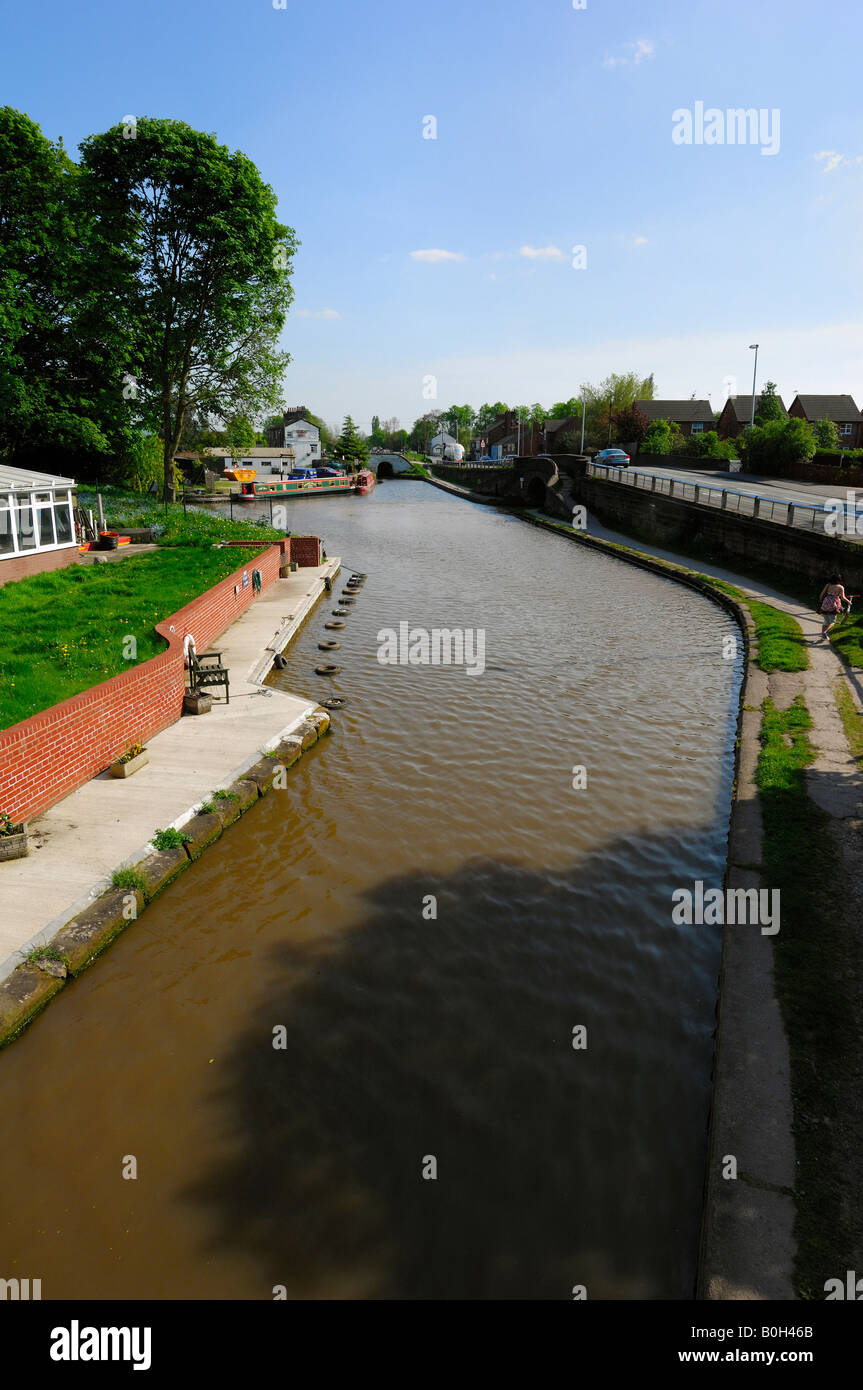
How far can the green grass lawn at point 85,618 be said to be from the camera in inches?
451

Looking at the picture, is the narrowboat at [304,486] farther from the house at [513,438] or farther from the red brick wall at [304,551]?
the red brick wall at [304,551]

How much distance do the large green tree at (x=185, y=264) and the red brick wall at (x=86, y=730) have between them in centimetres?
2580

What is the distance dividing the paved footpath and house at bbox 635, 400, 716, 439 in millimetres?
82623

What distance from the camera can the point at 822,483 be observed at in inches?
1791

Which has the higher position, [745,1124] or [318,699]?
[318,699]

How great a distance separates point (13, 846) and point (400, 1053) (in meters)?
4.97

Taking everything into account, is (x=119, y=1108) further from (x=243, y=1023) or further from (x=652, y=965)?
(x=652, y=965)

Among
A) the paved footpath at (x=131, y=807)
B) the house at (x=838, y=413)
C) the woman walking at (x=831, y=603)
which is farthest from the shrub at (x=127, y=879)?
the house at (x=838, y=413)

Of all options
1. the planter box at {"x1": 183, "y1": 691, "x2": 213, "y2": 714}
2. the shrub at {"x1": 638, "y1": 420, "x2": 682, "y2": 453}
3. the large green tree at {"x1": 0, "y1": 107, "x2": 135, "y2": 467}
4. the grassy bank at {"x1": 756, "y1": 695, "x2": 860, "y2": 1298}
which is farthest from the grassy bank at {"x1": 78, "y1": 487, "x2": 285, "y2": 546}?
the shrub at {"x1": 638, "y1": 420, "x2": 682, "y2": 453}

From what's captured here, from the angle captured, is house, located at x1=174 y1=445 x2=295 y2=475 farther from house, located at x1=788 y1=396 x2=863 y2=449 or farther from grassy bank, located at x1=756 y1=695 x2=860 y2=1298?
grassy bank, located at x1=756 y1=695 x2=860 y2=1298

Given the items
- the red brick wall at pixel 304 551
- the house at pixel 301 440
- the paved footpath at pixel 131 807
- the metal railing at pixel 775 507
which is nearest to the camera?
the paved footpath at pixel 131 807

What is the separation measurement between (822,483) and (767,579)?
23042 millimetres

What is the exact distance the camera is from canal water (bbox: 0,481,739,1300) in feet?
16.6
